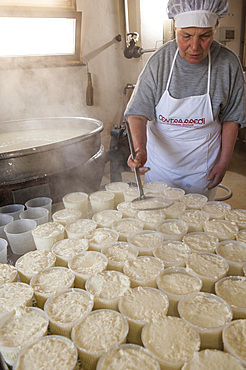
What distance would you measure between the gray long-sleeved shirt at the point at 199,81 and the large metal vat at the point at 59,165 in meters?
0.49

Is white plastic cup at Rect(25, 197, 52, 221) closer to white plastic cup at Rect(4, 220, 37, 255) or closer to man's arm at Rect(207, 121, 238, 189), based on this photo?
white plastic cup at Rect(4, 220, 37, 255)

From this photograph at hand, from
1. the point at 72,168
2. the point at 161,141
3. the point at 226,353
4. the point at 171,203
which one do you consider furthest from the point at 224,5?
the point at 226,353

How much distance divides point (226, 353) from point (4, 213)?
4.55 ft

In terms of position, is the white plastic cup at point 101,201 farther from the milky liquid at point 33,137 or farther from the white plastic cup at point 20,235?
the milky liquid at point 33,137

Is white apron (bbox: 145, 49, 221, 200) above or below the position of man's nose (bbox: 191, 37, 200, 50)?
below

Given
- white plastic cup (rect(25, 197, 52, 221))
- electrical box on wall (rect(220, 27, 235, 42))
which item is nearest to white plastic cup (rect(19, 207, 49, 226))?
white plastic cup (rect(25, 197, 52, 221))

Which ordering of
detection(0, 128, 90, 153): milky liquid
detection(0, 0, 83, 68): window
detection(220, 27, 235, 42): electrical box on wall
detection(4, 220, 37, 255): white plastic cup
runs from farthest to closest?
detection(220, 27, 235, 42): electrical box on wall
detection(0, 0, 83, 68): window
detection(0, 128, 90, 153): milky liquid
detection(4, 220, 37, 255): white plastic cup

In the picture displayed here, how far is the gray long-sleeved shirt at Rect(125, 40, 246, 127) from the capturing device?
6.29ft

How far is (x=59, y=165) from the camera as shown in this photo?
202cm

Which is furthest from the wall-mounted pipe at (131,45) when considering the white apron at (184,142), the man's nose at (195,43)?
the man's nose at (195,43)

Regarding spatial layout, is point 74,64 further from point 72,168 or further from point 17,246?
point 17,246

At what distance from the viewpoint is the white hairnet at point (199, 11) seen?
159 cm

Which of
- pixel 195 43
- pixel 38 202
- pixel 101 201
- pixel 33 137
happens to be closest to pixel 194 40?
pixel 195 43

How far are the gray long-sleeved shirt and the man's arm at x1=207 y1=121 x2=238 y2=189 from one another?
6cm
